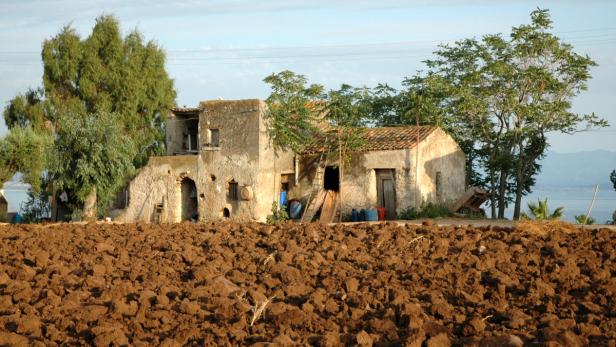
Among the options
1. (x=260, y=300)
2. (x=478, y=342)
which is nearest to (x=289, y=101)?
(x=260, y=300)

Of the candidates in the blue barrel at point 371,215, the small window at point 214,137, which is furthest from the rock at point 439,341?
the small window at point 214,137

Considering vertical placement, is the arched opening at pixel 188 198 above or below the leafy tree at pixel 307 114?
below

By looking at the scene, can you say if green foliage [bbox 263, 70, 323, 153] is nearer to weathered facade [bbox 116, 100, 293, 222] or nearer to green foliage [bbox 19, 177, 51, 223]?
weathered facade [bbox 116, 100, 293, 222]

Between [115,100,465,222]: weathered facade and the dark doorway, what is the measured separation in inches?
1.2

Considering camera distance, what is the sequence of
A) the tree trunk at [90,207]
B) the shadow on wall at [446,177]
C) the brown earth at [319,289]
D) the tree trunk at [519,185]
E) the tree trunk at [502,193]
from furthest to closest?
1. the tree trunk at [502,193]
2. the tree trunk at [519,185]
3. the tree trunk at [90,207]
4. the shadow on wall at [446,177]
5. the brown earth at [319,289]

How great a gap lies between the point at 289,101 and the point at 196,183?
150 inches

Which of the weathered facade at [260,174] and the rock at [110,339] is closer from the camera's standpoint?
the rock at [110,339]

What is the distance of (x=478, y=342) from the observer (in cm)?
824

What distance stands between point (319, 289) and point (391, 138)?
58.2 ft

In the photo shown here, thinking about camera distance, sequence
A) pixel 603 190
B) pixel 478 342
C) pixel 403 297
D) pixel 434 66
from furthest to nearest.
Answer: pixel 603 190 → pixel 434 66 → pixel 403 297 → pixel 478 342

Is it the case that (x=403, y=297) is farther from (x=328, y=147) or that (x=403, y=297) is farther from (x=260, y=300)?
(x=328, y=147)

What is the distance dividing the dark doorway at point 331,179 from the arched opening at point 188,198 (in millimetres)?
4116

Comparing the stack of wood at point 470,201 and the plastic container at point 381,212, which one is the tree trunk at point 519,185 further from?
the plastic container at point 381,212

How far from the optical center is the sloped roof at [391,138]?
90.7ft
